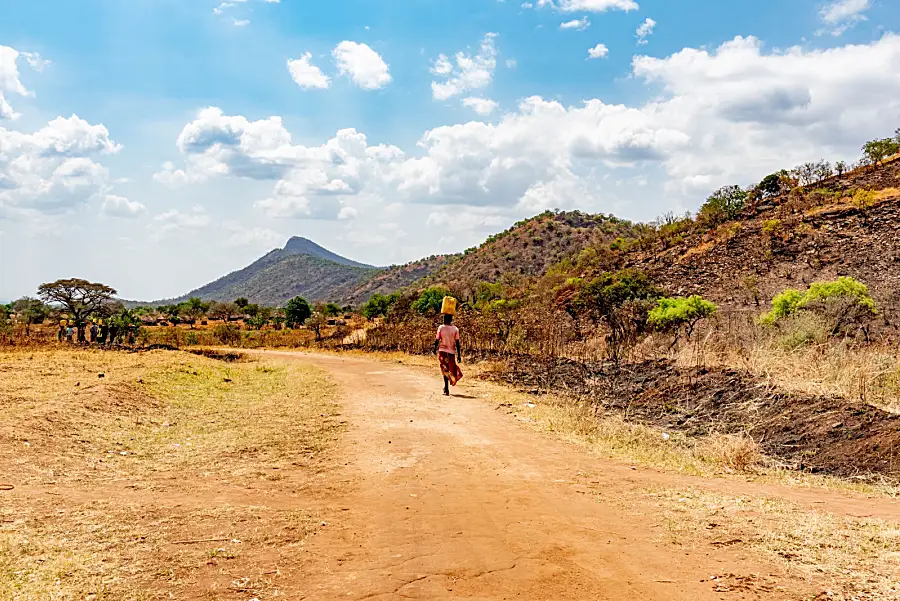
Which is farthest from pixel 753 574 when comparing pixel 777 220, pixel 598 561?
pixel 777 220

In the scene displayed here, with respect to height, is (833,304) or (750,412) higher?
(833,304)

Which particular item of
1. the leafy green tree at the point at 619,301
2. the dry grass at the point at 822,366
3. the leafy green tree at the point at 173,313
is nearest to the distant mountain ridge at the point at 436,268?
the leafy green tree at the point at 619,301

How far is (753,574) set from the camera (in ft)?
15.0

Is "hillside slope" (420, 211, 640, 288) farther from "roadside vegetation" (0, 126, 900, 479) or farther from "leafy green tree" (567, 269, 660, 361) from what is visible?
"leafy green tree" (567, 269, 660, 361)

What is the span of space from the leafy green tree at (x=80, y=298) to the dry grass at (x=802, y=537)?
27.7m

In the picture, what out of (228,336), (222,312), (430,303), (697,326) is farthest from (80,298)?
(222,312)

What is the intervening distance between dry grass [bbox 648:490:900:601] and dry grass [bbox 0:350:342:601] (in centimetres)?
335

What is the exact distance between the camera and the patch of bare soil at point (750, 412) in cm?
838

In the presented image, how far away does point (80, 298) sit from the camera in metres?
28.8

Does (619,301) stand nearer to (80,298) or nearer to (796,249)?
(796,249)

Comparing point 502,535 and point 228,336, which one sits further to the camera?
point 228,336

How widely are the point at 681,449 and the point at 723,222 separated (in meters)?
32.2

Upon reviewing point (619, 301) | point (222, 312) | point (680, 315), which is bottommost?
point (680, 315)

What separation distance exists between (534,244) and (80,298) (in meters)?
50.2
